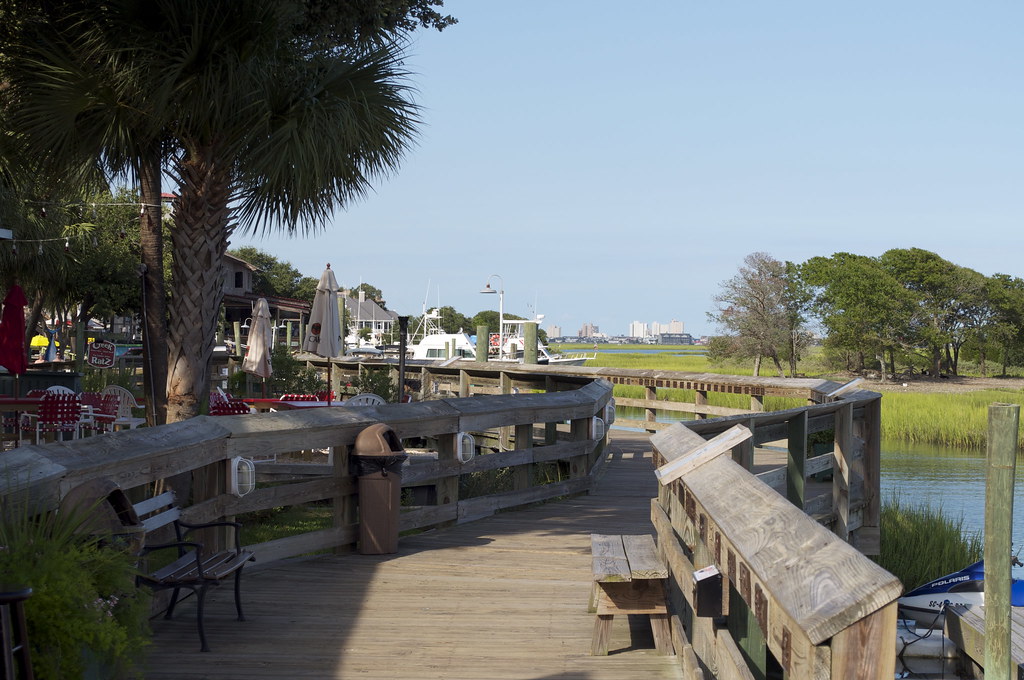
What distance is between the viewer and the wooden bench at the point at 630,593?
4.77 m

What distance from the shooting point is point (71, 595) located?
3469 millimetres

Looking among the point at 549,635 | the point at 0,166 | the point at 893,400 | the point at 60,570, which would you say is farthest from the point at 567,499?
the point at 893,400

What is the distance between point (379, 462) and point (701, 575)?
4.04 m

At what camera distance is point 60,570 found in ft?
11.4

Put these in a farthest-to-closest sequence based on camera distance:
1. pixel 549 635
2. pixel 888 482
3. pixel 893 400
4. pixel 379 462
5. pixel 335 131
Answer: pixel 893 400, pixel 888 482, pixel 335 131, pixel 379 462, pixel 549 635

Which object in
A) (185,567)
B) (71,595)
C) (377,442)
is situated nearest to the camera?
(71,595)

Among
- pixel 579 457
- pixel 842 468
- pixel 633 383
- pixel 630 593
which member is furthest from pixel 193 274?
pixel 633 383

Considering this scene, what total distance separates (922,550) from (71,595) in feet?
28.5

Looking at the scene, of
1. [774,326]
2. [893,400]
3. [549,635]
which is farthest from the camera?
[774,326]

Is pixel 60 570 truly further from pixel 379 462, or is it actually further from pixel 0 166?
pixel 0 166

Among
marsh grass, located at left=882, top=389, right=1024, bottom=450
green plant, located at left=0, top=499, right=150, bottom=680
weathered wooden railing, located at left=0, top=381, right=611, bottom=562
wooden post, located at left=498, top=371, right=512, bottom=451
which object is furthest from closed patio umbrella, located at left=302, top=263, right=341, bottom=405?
marsh grass, located at left=882, top=389, right=1024, bottom=450

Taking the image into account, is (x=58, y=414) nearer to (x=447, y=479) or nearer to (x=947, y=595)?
(x=447, y=479)

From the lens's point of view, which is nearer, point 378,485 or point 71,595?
point 71,595

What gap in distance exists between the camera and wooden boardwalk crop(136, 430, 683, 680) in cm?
470
